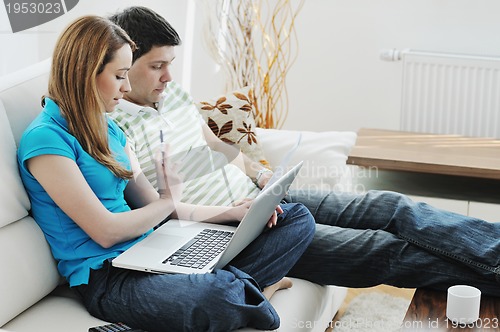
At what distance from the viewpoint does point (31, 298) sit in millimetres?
1858

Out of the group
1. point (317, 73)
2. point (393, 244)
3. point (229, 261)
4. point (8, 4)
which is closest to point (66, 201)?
point (229, 261)

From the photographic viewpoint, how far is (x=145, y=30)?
2.14 m

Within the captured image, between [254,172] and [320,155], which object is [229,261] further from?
[320,155]

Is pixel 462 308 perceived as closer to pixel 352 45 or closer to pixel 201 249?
pixel 201 249

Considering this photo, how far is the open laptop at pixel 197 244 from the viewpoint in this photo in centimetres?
182

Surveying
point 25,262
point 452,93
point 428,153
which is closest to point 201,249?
point 25,262

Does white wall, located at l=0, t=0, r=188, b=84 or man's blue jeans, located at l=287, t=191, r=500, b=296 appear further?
white wall, located at l=0, t=0, r=188, b=84

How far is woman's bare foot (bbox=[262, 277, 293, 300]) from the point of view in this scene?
6.68 ft

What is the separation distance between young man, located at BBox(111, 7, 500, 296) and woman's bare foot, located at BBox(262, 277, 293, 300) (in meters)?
0.10

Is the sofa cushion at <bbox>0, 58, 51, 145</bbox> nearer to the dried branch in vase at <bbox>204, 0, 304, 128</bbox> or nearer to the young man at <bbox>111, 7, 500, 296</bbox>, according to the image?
the young man at <bbox>111, 7, 500, 296</bbox>

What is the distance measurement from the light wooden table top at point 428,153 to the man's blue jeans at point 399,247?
726mm

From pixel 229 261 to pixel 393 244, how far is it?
1.71ft

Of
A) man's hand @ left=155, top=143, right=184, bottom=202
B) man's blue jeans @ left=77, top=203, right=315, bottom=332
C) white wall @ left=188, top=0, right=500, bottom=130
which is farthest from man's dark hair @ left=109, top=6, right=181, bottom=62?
white wall @ left=188, top=0, right=500, bottom=130

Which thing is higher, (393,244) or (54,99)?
(54,99)
